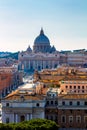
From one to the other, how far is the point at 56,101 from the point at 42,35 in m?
108

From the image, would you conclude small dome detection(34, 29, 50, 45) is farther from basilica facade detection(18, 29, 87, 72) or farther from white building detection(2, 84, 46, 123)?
white building detection(2, 84, 46, 123)

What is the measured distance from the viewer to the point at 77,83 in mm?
48438

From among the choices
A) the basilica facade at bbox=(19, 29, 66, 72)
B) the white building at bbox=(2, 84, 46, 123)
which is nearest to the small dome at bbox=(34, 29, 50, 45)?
the basilica facade at bbox=(19, 29, 66, 72)

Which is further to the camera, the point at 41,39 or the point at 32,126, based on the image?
the point at 41,39

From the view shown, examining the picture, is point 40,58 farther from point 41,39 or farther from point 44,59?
point 41,39

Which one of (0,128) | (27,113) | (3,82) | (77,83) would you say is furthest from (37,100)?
(3,82)

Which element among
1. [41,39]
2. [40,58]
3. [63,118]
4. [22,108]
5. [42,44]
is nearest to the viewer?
[22,108]

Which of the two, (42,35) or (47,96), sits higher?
(42,35)

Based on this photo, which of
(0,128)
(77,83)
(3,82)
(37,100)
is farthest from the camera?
(3,82)

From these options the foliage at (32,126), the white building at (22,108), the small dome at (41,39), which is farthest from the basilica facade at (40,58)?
the foliage at (32,126)

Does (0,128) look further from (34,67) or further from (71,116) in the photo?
(34,67)

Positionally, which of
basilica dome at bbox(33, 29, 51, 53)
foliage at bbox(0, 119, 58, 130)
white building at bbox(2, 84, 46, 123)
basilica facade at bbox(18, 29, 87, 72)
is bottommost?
foliage at bbox(0, 119, 58, 130)

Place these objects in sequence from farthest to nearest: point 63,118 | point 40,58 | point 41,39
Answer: point 41,39
point 40,58
point 63,118

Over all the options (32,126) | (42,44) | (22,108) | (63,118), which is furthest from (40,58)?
(32,126)
